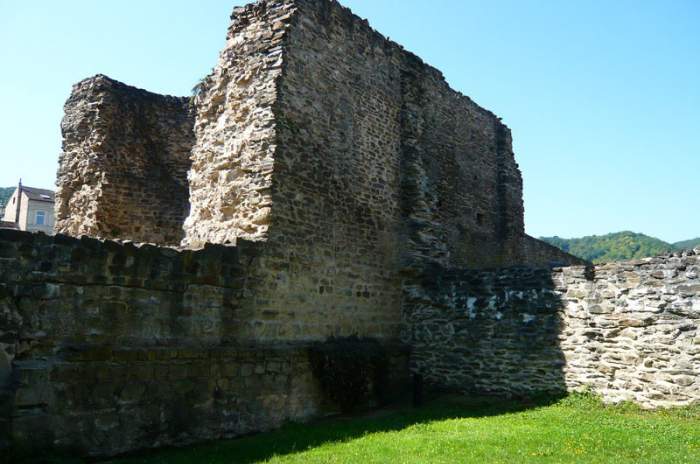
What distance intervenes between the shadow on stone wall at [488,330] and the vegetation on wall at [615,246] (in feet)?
192

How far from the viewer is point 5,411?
6.36 m

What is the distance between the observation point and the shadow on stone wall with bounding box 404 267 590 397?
1123 cm

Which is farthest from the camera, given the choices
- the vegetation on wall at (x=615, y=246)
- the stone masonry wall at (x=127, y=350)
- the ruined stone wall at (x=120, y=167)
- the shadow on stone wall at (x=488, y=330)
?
the vegetation on wall at (x=615, y=246)

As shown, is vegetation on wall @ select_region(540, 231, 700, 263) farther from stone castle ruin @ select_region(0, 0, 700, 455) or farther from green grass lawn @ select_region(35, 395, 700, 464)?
green grass lawn @ select_region(35, 395, 700, 464)

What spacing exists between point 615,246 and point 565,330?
7096cm

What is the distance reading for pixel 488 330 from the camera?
11914mm

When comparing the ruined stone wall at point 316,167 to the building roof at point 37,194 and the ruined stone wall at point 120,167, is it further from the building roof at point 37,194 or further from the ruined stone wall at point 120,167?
the building roof at point 37,194

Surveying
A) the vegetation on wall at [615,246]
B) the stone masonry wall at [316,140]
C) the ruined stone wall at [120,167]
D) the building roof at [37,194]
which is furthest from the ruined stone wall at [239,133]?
the vegetation on wall at [615,246]

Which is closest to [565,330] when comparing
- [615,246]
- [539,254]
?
[539,254]

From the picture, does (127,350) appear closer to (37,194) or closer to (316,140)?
(316,140)

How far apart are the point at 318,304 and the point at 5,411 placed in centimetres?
515

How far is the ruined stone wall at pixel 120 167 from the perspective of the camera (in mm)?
14031

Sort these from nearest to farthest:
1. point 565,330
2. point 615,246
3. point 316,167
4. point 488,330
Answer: point 316,167 → point 565,330 → point 488,330 → point 615,246

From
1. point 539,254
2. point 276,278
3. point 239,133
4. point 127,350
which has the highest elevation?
point 239,133
